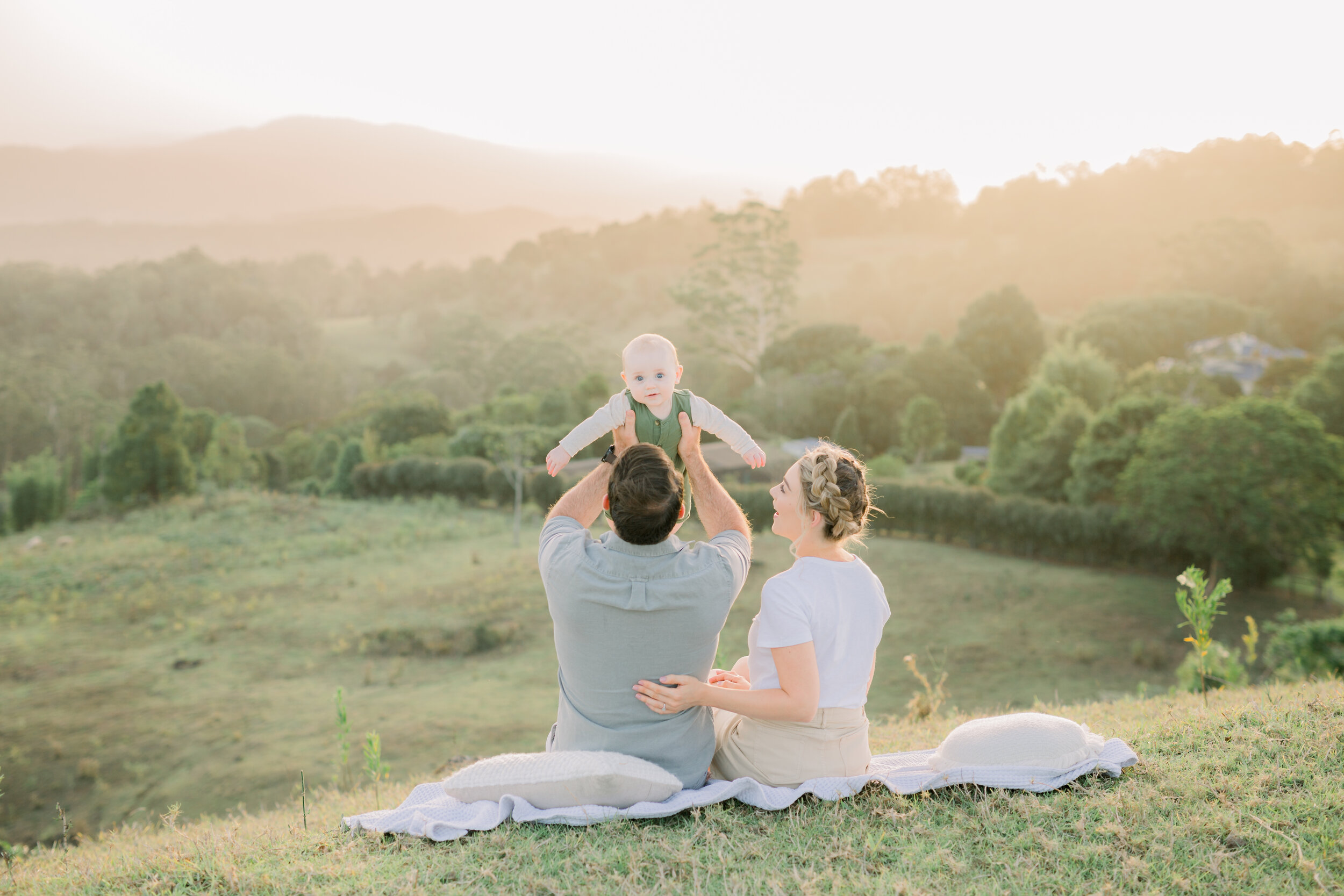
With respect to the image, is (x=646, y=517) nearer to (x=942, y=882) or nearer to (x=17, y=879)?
(x=942, y=882)

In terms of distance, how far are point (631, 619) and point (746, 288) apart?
4384cm

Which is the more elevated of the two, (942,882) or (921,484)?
(942,882)

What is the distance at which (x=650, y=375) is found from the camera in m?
3.00

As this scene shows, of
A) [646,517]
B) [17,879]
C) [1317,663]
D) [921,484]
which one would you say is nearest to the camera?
[646,517]

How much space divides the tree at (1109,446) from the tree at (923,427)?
9069 mm

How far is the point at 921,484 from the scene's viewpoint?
20.1 m

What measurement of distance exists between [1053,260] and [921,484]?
4193 cm

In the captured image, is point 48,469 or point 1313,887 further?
point 48,469

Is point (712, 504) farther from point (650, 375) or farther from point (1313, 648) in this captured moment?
point (1313, 648)

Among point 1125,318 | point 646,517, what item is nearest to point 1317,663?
point 646,517

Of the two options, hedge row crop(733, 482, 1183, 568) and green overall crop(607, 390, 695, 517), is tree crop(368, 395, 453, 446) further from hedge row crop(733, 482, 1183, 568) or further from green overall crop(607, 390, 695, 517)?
green overall crop(607, 390, 695, 517)

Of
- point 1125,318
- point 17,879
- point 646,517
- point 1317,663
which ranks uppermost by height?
point 1125,318

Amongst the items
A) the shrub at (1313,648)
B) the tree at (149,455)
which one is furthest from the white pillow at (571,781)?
the tree at (149,455)

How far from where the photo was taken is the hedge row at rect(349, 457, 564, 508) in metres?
23.1
